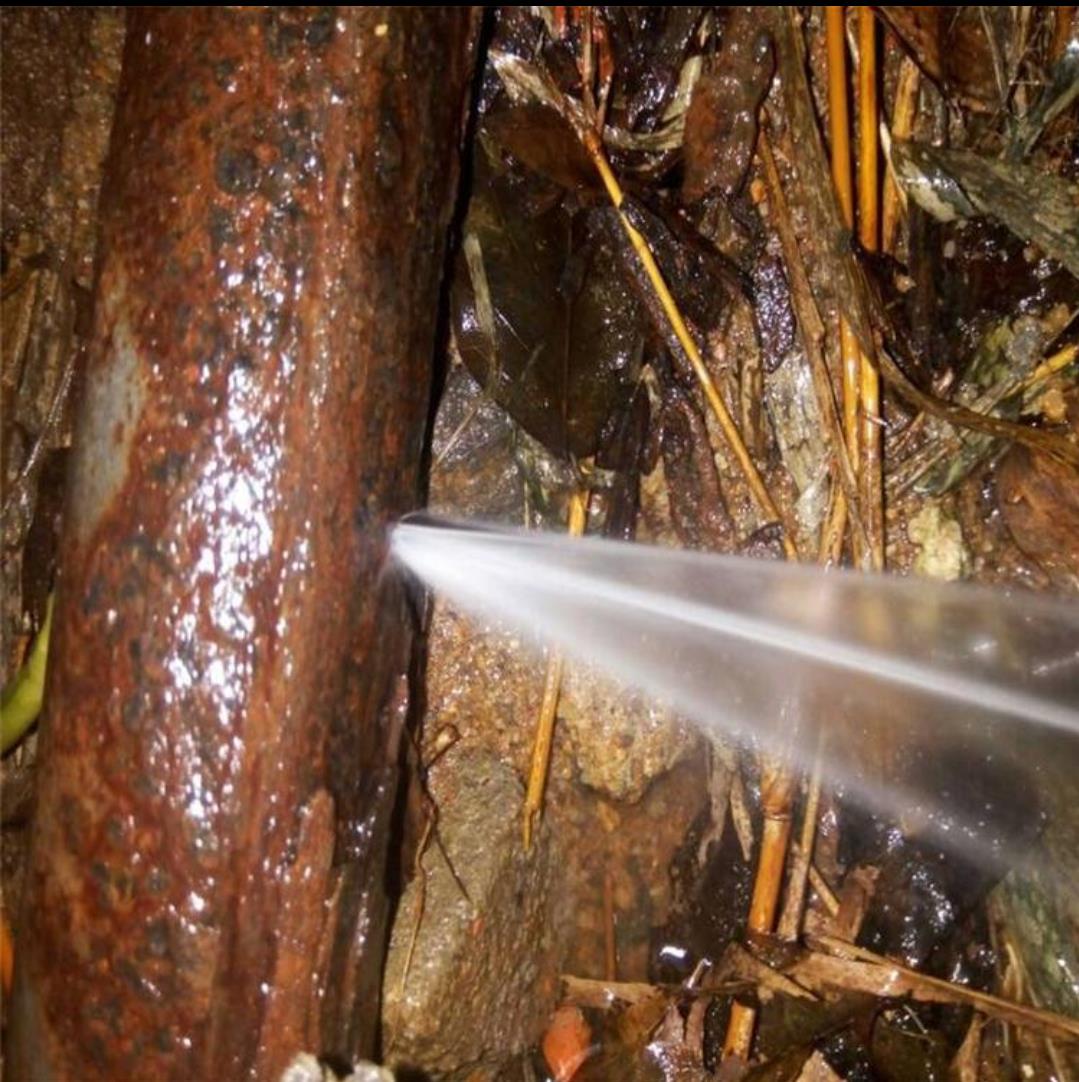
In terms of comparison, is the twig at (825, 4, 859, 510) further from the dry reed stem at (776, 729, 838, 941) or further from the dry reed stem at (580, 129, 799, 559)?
the dry reed stem at (776, 729, 838, 941)

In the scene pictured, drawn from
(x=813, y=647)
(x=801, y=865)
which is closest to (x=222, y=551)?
(x=813, y=647)

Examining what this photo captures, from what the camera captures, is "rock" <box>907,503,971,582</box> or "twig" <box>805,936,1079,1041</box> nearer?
"twig" <box>805,936,1079,1041</box>

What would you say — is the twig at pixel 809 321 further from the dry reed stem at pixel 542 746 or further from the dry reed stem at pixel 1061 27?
the dry reed stem at pixel 542 746

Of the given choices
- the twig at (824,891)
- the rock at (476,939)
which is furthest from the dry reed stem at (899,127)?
→ the rock at (476,939)

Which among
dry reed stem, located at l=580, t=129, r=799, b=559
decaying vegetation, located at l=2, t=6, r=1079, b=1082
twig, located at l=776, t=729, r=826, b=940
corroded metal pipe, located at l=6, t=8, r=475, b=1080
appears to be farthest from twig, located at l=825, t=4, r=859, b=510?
corroded metal pipe, located at l=6, t=8, r=475, b=1080

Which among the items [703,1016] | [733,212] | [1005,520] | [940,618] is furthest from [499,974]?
[733,212]

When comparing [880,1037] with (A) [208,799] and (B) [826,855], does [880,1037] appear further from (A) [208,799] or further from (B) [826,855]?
(A) [208,799]

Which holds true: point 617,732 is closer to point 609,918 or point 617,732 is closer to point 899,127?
point 609,918
